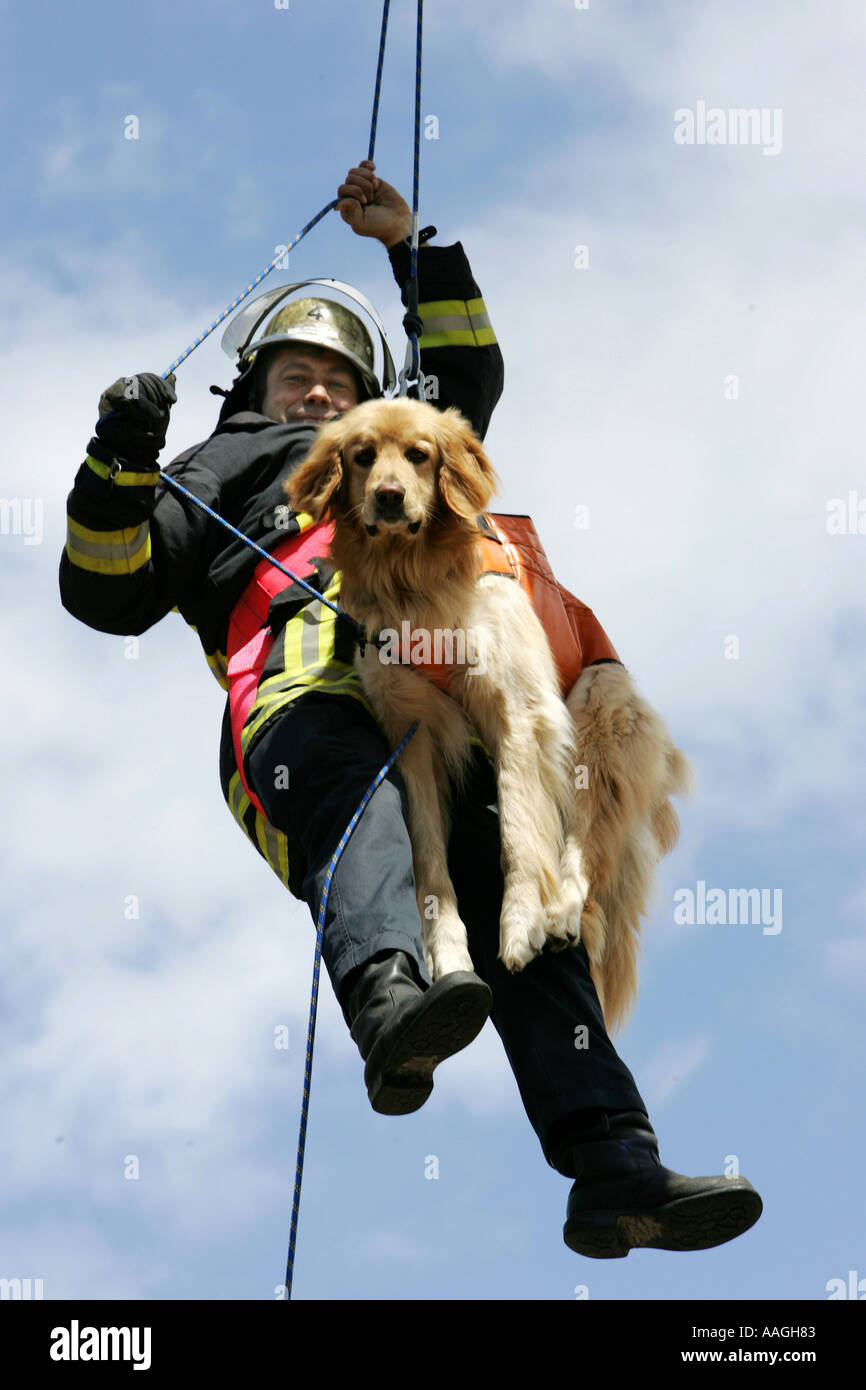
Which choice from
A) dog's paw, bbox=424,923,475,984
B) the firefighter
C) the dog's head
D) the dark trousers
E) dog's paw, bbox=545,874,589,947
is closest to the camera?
the firefighter

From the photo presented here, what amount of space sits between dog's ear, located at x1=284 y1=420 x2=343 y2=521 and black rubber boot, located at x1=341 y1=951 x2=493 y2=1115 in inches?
73.5

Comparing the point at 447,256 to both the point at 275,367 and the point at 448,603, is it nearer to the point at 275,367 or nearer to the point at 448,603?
the point at 275,367

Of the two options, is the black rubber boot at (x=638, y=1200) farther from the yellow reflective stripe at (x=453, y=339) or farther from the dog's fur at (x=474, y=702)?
the yellow reflective stripe at (x=453, y=339)

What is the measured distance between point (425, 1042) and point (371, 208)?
4109 millimetres

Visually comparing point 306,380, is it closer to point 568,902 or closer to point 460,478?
point 460,478

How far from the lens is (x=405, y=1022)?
523cm

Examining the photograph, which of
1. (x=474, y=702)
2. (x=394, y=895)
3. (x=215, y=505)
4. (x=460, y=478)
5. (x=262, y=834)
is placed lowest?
(x=394, y=895)

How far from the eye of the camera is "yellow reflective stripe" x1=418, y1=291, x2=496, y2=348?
778cm

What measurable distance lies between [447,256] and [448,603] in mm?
1957

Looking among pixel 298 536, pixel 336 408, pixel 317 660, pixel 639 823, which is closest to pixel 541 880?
pixel 639 823

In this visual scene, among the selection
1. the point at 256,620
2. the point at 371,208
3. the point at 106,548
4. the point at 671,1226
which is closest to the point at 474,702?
the point at 256,620

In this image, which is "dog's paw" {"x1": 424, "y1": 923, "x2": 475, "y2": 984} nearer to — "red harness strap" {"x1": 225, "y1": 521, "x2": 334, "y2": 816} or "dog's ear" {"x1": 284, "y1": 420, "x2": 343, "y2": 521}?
"red harness strap" {"x1": 225, "y1": 521, "x2": 334, "y2": 816}

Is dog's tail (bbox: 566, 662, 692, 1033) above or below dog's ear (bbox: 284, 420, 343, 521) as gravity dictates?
below

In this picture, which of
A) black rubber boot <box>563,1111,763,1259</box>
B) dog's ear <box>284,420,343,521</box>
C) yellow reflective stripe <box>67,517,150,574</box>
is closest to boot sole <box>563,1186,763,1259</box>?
black rubber boot <box>563,1111,763,1259</box>
